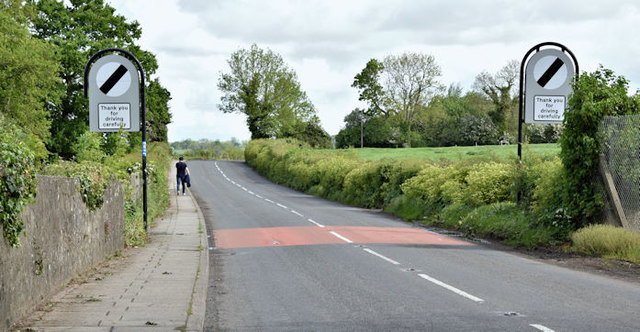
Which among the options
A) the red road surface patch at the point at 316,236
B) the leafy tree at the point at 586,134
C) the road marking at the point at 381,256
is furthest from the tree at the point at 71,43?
the leafy tree at the point at 586,134

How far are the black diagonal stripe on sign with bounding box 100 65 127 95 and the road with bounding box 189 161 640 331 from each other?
4.57 meters

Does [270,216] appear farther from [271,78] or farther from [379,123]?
[379,123]

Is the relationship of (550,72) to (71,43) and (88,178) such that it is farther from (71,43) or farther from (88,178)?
(71,43)

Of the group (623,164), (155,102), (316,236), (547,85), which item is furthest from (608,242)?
(155,102)

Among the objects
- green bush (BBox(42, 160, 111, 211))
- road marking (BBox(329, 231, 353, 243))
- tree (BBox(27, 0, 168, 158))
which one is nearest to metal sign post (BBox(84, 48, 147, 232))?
green bush (BBox(42, 160, 111, 211))

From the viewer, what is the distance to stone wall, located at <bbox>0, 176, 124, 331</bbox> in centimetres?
635

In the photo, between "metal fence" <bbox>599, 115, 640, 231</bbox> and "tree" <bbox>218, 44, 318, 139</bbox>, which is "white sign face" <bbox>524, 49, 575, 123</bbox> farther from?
"tree" <bbox>218, 44, 318, 139</bbox>

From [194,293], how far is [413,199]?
16.9 meters

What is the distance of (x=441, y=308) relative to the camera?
7648 millimetres

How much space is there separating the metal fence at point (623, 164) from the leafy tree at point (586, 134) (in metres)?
0.23

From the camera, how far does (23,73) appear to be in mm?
37094

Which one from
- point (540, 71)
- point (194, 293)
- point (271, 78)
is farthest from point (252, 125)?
point (194, 293)

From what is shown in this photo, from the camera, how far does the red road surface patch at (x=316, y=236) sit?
1568 cm

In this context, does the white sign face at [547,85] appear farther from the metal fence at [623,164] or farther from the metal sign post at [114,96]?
the metal sign post at [114,96]
